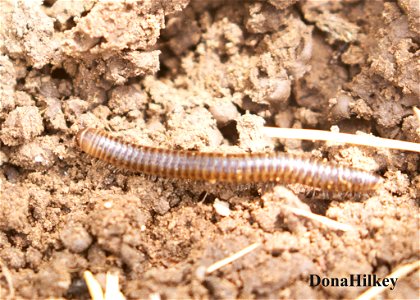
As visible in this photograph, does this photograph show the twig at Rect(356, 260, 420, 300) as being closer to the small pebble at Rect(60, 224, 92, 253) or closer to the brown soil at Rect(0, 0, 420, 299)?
the brown soil at Rect(0, 0, 420, 299)

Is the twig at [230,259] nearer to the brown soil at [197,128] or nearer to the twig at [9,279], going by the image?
the brown soil at [197,128]

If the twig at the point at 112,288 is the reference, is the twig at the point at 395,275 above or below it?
above

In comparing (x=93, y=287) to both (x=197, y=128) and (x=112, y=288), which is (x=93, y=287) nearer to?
(x=112, y=288)

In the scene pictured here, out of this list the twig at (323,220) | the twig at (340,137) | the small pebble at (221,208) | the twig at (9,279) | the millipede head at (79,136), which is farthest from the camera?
the millipede head at (79,136)

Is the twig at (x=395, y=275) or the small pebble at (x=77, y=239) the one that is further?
the small pebble at (x=77, y=239)

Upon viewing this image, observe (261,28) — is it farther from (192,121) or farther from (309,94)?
(192,121)

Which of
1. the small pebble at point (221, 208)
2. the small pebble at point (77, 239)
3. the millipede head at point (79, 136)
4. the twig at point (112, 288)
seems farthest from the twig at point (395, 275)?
the millipede head at point (79, 136)
